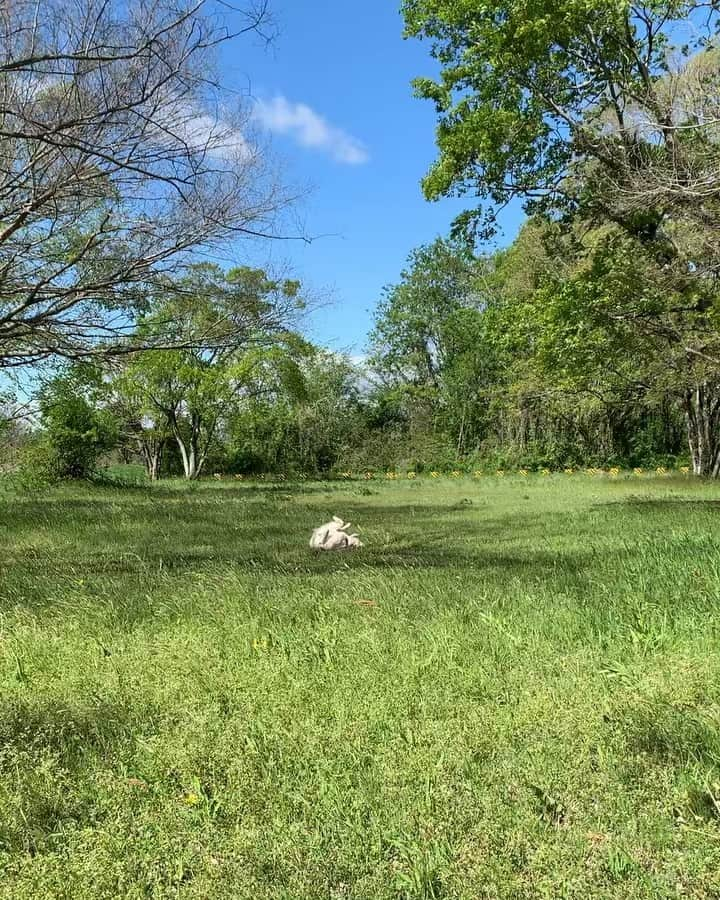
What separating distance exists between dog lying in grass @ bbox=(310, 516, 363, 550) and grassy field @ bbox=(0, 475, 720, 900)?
5.96 ft

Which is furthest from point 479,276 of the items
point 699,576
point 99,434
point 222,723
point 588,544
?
point 222,723

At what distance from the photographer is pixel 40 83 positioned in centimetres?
486

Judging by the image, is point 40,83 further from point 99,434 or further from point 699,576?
point 99,434

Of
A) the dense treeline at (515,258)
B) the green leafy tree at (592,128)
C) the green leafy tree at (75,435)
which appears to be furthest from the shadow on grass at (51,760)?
the green leafy tree at (75,435)

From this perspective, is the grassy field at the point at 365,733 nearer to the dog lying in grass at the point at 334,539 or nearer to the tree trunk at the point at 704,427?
the dog lying in grass at the point at 334,539

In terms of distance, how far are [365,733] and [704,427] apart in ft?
65.6

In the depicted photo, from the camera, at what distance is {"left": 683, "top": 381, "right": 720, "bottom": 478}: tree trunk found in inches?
770

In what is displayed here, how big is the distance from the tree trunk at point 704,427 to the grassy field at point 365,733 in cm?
1587

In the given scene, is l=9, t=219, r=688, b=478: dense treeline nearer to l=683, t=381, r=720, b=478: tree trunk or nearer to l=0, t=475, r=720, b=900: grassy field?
l=683, t=381, r=720, b=478: tree trunk

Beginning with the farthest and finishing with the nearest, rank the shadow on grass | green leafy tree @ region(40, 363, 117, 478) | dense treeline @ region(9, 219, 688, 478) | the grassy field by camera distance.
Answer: green leafy tree @ region(40, 363, 117, 478) < dense treeline @ region(9, 219, 688, 478) < the shadow on grass < the grassy field

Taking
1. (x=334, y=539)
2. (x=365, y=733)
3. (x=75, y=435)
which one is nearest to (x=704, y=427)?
(x=334, y=539)

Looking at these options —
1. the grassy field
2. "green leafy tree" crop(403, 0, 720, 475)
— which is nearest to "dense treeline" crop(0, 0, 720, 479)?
"green leafy tree" crop(403, 0, 720, 475)

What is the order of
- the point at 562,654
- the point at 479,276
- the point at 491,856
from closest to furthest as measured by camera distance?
the point at 491,856 → the point at 562,654 → the point at 479,276

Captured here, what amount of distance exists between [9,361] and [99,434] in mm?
10622
